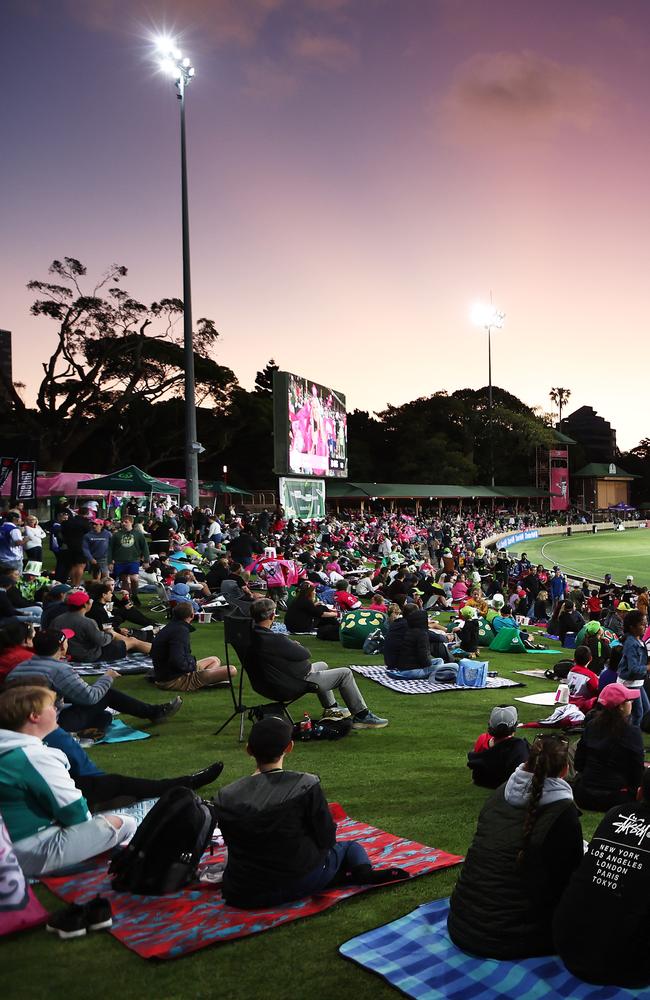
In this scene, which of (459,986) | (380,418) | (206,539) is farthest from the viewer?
(380,418)

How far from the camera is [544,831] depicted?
3398 mm

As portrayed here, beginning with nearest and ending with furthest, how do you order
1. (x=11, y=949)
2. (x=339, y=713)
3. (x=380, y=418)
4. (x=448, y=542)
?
(x=11, y=949), (x=339, y=713), (x=448, y=542), (x=380, y=418)

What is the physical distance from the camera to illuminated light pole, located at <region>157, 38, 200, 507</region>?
23375 millimetres

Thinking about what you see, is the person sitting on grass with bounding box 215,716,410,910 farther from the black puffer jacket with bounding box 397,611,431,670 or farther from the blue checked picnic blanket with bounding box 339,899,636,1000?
the black puffer jacket with bounding box 397,611,431,670

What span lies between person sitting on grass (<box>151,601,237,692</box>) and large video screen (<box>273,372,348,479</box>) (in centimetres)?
2224

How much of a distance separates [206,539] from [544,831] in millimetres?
19861

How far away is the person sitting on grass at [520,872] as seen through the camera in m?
3.37

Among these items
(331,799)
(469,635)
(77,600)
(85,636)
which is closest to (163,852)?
(331,799)

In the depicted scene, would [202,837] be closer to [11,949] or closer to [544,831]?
[11,949]

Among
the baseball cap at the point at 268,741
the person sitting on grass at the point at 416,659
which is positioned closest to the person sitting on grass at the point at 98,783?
the baseball cap at the point at 268,741

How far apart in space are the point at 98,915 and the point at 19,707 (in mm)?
1133

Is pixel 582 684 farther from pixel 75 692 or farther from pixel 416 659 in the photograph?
pixel 75 692

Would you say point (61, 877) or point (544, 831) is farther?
point (61, 877)

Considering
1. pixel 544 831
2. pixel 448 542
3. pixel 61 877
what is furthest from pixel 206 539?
pixel 448 542
